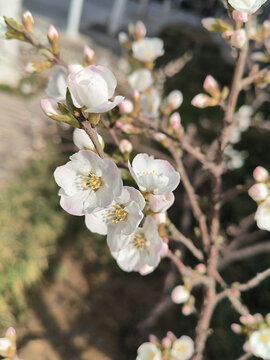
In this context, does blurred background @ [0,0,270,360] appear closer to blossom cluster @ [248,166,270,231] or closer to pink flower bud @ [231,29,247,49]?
pink flower bud @ [231,29,247,49]

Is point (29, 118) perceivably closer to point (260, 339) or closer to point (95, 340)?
point (95, 340)

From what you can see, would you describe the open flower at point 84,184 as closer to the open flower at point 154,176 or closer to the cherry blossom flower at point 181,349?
the open flower at point 154,176

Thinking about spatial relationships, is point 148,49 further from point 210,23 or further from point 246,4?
point 246,4

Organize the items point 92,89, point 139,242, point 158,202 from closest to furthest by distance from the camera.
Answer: point 92,89, point 158,202, point 139,242

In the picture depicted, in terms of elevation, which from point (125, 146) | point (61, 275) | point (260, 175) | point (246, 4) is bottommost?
point (260, 175)

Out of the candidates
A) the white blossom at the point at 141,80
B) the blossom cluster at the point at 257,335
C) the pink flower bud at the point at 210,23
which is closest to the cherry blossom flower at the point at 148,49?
the white blossom at the point at 141,80

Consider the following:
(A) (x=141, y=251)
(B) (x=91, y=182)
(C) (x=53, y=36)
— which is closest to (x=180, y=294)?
(A) (x=141, y=251)

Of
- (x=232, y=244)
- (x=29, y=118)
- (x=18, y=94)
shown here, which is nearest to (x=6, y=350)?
(x=232, y=244)
